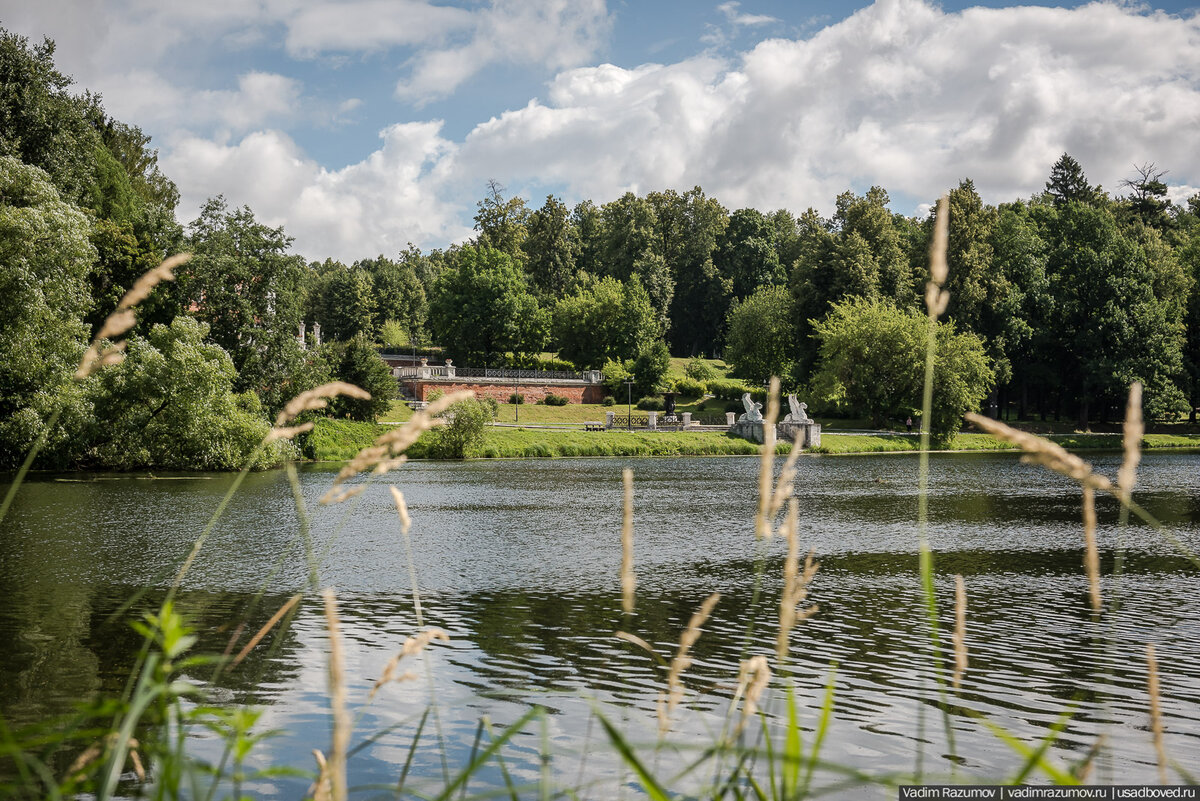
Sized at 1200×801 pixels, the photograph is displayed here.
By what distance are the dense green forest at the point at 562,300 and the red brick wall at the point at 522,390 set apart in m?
2.81

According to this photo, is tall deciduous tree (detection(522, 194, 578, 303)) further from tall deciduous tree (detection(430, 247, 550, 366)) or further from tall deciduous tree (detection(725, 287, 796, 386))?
tall deciduous tree (detection(725, 287, 796, 386))

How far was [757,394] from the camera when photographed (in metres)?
78.2

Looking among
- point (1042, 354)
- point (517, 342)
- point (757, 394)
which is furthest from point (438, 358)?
point (1042, 354)

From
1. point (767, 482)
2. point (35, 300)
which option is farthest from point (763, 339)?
point (767, 482)

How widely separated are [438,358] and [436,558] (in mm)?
69400

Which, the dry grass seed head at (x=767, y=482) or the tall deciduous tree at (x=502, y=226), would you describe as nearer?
the dry grass seed head at (x=767, y=482)

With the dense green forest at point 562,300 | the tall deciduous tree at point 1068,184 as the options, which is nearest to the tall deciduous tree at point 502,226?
the dense green forest at point 562,300

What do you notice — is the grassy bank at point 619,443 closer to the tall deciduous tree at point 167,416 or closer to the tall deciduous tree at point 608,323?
the tall deciduous tree at point 167,416

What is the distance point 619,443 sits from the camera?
5478 cm

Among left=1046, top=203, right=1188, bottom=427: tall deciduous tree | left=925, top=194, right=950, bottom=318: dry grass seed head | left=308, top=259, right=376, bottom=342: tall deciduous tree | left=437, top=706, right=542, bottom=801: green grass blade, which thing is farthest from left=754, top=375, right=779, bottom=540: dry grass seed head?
left=308, top=259, right=376, bottom=342: tall deciduous tree

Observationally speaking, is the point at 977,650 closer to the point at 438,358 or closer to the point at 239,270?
the point at 239,270

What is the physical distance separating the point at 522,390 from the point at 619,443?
891 inches

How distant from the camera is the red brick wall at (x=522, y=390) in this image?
72938mm

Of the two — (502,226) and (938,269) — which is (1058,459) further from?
(502,226)
